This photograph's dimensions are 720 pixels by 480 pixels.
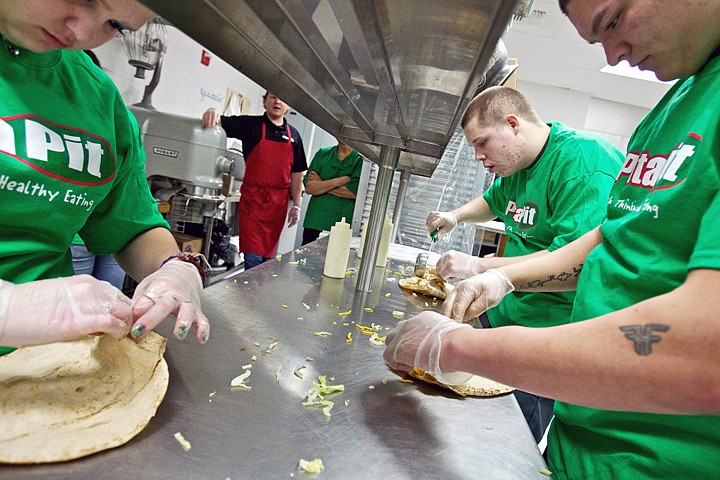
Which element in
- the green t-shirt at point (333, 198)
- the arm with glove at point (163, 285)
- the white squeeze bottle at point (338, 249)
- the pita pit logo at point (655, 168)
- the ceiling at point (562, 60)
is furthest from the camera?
the ceiling at point (562, 60)

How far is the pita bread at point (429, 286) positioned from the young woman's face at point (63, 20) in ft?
4.88

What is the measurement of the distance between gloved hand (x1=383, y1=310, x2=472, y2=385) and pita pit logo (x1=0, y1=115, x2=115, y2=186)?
798mm

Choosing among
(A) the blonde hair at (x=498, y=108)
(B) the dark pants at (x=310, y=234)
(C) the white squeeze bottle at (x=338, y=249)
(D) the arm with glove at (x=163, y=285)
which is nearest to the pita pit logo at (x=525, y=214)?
(A) the blonde hair at (x=498, y=108)

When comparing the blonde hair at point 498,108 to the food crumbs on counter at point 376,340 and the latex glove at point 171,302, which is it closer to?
the food crumbs on counter at point 376,340

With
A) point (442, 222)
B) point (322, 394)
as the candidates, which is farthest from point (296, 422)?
point (442, 222)

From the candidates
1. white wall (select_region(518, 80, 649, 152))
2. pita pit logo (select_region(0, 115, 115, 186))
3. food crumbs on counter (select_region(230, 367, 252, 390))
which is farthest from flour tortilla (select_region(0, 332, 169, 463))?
white wall (select_region(518, 80, 649, 152))

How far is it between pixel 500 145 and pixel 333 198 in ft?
7.49

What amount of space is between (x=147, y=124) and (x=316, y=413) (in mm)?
2456

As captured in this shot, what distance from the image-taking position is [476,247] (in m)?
5.10

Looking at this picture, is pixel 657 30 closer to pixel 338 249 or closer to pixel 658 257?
pixel 658 257

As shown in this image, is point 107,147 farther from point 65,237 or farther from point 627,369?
point 627,369

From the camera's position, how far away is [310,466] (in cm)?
64

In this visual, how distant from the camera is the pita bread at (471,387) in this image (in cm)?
100

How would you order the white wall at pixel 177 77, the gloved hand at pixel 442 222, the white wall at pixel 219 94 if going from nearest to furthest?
the gloved hand at pixel 442 222 < the white wall at pixel 177 77 < the white wall at pixel 219 94
